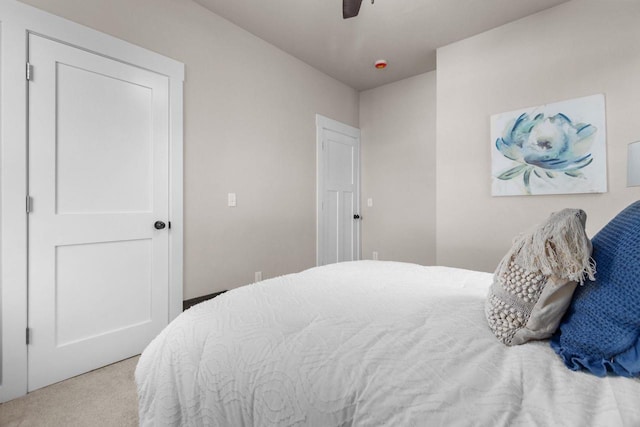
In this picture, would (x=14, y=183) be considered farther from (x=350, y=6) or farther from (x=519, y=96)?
(x=519, y=96)

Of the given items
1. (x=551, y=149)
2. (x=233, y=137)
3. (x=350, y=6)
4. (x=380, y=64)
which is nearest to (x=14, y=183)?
(x=233, y=137)

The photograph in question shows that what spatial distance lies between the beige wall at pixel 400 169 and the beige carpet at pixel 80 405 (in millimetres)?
3101

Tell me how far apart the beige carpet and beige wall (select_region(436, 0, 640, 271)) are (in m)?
2.81

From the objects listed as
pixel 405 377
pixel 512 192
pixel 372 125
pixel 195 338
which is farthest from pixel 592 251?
pixel 372 125

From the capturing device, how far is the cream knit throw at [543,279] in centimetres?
80

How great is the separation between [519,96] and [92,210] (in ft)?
11.4

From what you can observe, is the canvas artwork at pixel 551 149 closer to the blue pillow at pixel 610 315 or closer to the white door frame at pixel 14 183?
the blue pillow at pixel 610 315

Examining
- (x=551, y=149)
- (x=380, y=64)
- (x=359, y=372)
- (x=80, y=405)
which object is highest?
(x=380, y=64)

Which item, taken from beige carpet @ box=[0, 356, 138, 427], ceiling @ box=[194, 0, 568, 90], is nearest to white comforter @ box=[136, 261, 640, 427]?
beige carpet @ box=[0, 356, 138, 427]

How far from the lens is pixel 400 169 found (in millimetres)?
3945

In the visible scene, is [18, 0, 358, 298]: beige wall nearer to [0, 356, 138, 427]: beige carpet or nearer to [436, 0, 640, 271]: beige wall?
[0, 356, 138, 427]: beige carpet

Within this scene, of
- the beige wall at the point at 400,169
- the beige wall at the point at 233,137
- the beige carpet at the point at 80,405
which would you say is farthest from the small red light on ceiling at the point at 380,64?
the beige carpet at the point at 80,405

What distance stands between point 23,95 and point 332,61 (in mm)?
2746

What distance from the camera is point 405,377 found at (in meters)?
0.70
